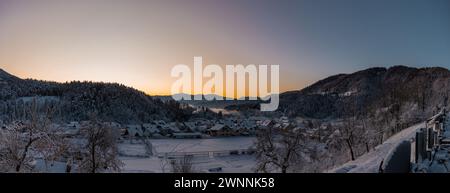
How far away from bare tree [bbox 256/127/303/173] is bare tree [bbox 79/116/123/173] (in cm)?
242

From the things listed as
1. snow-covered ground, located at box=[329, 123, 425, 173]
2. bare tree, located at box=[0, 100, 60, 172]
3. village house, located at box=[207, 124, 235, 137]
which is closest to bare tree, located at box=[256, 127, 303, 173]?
village house, located at box=[207, 124, 235, 137]

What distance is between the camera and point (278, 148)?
5.94 metres

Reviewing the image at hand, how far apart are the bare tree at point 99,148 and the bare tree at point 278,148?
2.42 metres

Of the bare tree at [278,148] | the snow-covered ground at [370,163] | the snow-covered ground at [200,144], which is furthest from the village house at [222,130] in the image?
the snow-covered ground at [370,163]

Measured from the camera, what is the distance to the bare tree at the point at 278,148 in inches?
206

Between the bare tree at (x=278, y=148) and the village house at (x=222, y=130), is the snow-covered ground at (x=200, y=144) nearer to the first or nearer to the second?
the village house at (x=222, y=130)

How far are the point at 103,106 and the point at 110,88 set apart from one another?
1.03 metres

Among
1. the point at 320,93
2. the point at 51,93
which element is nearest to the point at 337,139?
the point at 320,93

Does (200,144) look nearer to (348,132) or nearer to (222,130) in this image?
(222,130)

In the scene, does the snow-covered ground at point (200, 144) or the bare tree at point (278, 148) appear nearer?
the bare tree at point (278, 148)

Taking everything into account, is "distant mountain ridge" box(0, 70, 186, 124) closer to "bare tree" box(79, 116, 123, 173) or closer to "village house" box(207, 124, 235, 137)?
"bare tree" box(79, 116, 123, 173)

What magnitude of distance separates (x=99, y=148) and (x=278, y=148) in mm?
3232
